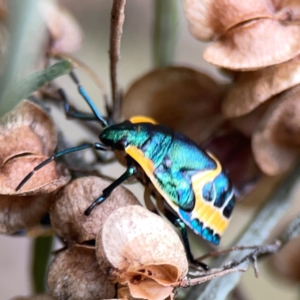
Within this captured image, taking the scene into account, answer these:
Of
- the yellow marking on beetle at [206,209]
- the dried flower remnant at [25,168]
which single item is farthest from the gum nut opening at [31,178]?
the yellow marking on beetle at [206,209]

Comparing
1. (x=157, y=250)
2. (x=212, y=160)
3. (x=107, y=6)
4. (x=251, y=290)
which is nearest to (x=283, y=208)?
(x=212, y=160)

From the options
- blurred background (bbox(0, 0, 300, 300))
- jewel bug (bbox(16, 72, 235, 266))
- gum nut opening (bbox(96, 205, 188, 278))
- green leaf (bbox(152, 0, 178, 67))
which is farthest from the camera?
blurred background (bbox(0, 0, 300, 300))

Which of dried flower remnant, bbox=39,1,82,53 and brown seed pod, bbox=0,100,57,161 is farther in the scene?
dried flower remnant, bbox=39,1,82,53

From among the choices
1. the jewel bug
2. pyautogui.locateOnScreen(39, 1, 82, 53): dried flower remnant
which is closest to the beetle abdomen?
the jewel bug

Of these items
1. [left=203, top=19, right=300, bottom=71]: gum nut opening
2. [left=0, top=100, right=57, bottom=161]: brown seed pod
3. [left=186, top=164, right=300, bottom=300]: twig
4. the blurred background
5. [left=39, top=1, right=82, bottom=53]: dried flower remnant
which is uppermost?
Answer: [left=203, top=19, right=300, bottom=71]: gum nut opening

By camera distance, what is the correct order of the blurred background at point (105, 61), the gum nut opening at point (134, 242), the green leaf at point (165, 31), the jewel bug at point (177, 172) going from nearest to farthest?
the gum nut opening at point (134, 242) → the jewel bug at point (177, 172) → the green leaf at point (165, 31) → the blurred background at point (105, 61)

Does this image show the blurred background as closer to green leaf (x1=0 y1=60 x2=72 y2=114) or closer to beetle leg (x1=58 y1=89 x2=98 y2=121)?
beetle leg (x1=58 y1=89 x2=98 y2=121)

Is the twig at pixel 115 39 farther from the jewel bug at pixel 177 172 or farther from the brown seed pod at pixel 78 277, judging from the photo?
the brown seed pod at pixel 78 277

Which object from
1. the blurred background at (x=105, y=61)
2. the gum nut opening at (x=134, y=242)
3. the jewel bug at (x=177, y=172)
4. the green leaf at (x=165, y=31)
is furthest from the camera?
the blurred background at (x=105, y=61)

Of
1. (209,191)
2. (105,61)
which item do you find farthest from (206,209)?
(105,61)
